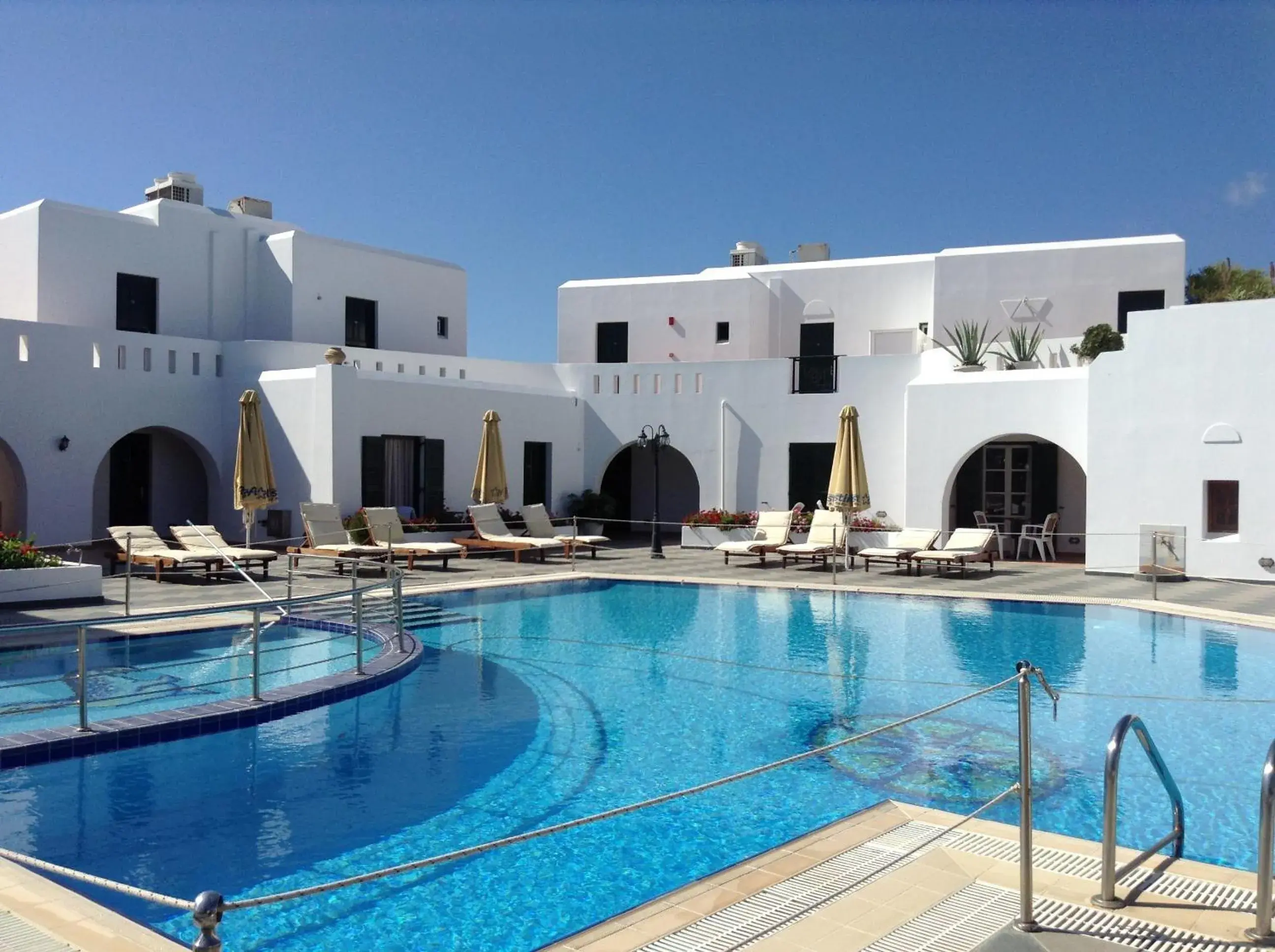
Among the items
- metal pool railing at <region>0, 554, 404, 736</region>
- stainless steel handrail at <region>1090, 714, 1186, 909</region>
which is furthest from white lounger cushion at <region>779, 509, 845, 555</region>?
stainless steel handrail at <region>1090, 714, 1186, 909</region>

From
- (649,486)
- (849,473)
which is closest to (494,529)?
(849,473)

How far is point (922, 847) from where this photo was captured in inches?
189

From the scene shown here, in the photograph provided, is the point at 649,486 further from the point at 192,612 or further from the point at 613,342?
the point at 192,612

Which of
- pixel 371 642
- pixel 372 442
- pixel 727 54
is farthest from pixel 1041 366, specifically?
pixel 371 642

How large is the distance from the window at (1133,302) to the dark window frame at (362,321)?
16.5 meters

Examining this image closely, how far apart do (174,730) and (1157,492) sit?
14.7 m

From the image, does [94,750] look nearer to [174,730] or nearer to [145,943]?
[174,730]

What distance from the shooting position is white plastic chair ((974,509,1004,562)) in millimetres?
19938

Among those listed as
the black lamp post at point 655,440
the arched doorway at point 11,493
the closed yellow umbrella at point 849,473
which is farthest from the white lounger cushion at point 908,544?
the arched doorway at point 11,493

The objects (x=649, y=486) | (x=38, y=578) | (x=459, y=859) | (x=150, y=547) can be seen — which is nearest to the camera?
(x=459, y=859)

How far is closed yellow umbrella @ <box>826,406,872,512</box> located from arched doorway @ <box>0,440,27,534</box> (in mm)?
13659

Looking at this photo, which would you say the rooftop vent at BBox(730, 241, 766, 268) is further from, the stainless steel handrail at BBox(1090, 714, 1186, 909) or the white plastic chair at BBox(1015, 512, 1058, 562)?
the stainless steel handrail at BBox(1090, 714, 1186, 909)

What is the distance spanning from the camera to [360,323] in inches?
969

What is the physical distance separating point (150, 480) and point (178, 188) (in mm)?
7394
